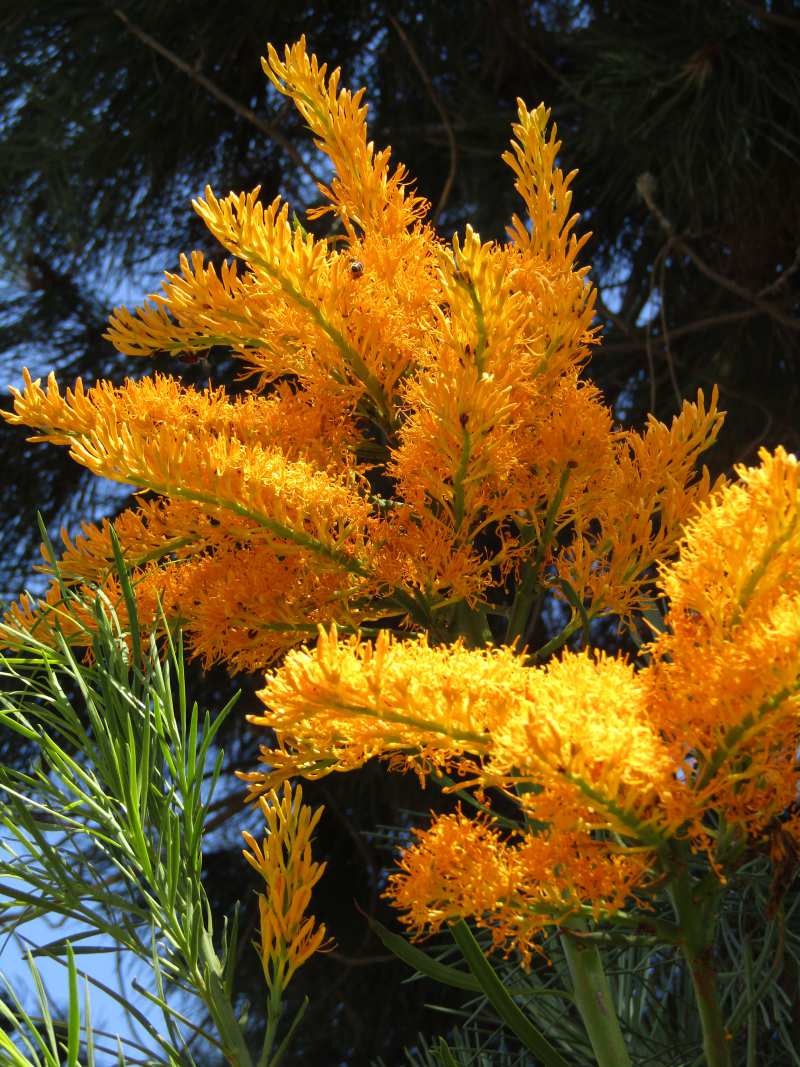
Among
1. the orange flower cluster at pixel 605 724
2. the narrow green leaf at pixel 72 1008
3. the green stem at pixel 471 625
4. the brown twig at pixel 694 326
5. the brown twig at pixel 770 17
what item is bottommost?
the narrow green leaf at pixel 72 1008

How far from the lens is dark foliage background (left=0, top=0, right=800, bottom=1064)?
123 cm

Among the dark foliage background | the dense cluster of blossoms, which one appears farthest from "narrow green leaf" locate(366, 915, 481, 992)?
the dark foliage background

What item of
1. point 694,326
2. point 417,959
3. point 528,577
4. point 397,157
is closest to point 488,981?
point 417,959

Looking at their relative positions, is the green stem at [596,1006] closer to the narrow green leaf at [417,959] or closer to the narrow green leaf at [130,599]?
the narrow green leaf at [417,959]

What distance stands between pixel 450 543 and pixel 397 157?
1.08 metres

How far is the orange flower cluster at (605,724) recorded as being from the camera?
0.93 feet

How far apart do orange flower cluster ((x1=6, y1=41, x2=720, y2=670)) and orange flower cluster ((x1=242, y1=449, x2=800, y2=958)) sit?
0.08 m

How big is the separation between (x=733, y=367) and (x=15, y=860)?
3.62ft

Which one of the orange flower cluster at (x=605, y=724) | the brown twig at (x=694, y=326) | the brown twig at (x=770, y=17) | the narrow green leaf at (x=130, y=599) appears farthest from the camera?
the brown twig at (x=694, y=326)

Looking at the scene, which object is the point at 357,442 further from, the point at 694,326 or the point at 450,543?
the point at 694,326

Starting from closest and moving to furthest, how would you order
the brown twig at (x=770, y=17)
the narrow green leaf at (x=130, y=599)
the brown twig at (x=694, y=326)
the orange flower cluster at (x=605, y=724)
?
1. the orange flower cluster at (x=605, y=724)
2. the narrow green leaf at (x=130, y=599)
3. the brown twig at (x=770, y=17)
4. the brown twig at (x=694, y=326)

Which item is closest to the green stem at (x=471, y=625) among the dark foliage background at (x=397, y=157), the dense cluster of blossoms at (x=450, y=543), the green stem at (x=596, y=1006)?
the dense cluster of blossoms at (x=450, y=543)

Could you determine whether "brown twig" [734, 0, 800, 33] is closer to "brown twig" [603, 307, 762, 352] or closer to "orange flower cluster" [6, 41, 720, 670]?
"brown twig" [603, 307, 762, 352]

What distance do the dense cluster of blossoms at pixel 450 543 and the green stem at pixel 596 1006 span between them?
1.1 inches
